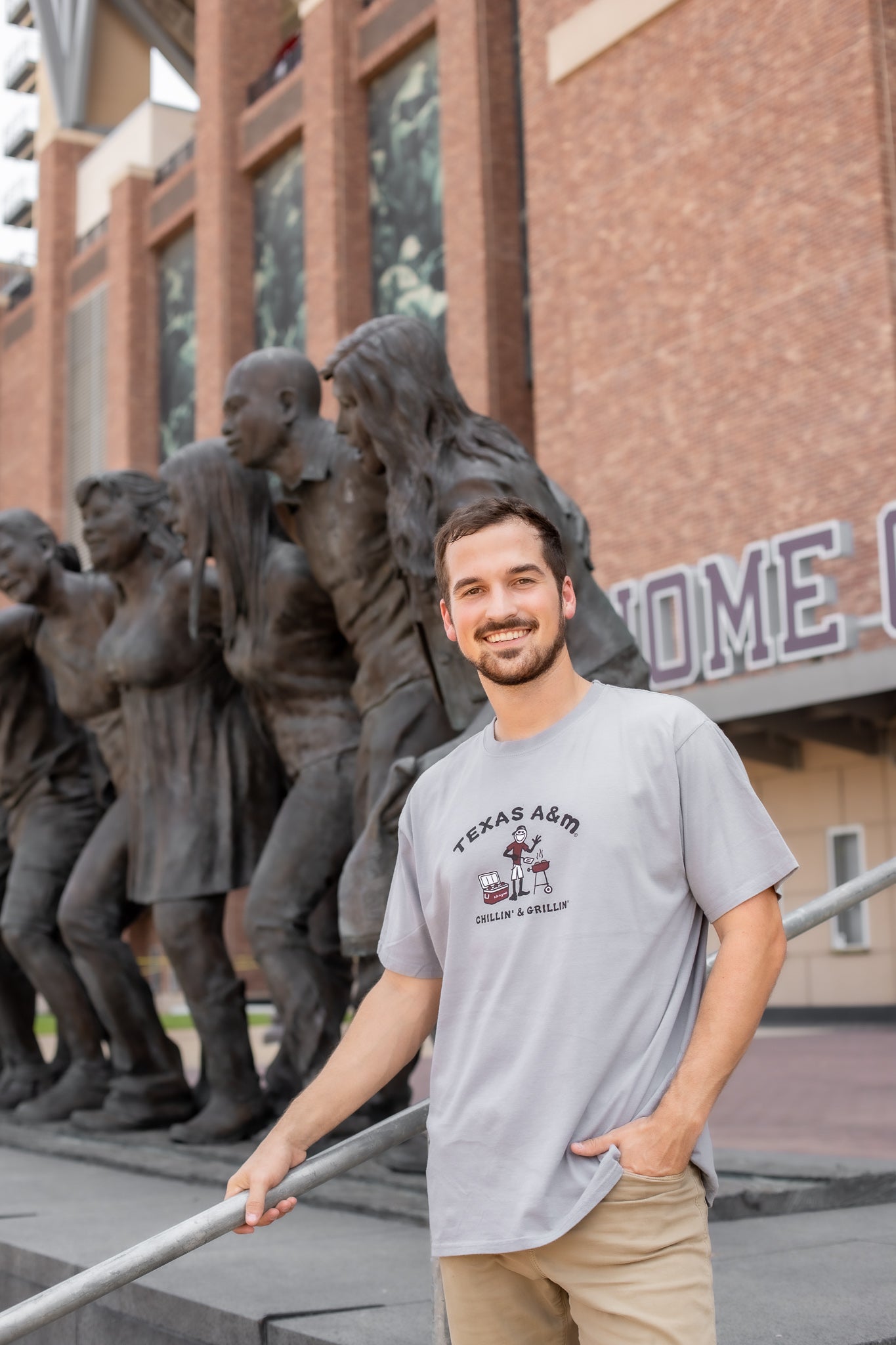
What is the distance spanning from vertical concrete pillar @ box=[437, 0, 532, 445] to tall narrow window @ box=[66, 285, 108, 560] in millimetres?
10973

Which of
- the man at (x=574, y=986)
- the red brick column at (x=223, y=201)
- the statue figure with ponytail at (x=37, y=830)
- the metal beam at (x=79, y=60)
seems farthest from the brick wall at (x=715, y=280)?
the metal beam at (x=79, y=60)

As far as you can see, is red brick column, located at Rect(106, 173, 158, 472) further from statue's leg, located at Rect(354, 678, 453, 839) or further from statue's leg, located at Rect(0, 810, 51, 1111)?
statue's leg, located at Rect(354, 678, 453, 839)

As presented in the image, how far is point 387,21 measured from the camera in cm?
2362

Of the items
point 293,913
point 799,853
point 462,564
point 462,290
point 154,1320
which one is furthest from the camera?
point 462,290

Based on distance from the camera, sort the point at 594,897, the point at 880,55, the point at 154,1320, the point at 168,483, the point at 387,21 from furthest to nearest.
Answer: the point at 387,21
the point at 880,55
the point at 168,483
the point at 154,1320
the point at 594,897

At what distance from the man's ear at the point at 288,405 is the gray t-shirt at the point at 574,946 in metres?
3.64

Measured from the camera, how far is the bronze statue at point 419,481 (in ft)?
14.6

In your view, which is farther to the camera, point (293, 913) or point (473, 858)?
point (293, 913)

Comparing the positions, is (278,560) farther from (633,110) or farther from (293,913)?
(633,110)

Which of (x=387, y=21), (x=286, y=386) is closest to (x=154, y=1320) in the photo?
(x=286, y=386)

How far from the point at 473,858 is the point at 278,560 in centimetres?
387

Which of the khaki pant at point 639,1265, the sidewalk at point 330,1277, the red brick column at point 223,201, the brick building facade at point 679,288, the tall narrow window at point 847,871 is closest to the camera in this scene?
the khaki pant at point 639,1265

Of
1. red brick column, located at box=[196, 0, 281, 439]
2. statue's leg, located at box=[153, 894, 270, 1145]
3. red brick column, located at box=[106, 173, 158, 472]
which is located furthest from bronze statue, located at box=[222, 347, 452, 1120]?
red brick column, located at box=[106, 173, 158, 472]

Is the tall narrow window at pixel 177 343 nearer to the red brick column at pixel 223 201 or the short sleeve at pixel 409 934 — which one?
the red brick column at pixel 223 201
